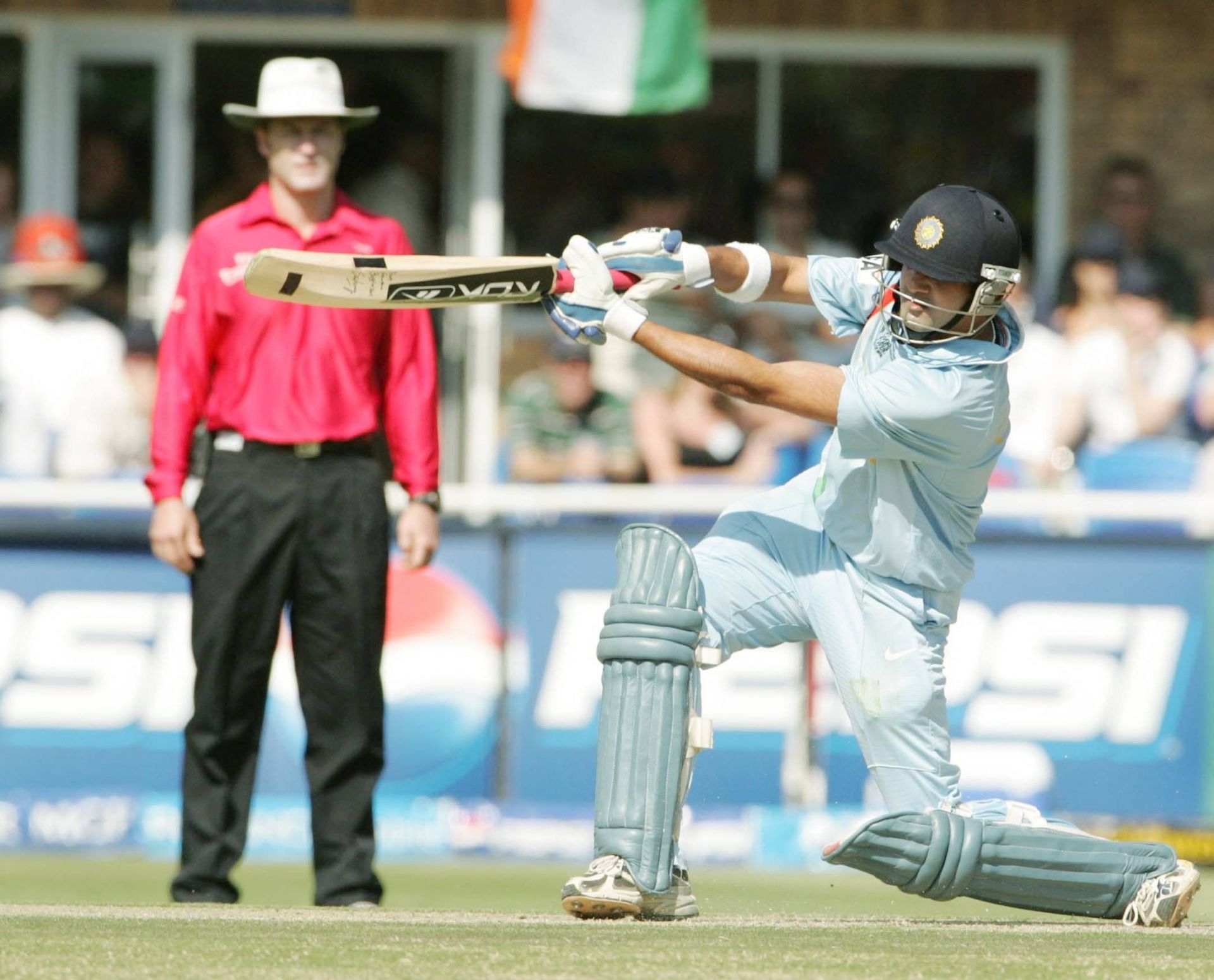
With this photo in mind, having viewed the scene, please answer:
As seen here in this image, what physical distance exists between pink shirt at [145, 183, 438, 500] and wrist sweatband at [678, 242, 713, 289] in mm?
1069

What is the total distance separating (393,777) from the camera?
7953 mm

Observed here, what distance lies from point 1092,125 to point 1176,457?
3.11m

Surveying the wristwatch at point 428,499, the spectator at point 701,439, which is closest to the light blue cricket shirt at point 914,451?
the wristwatch at point 428,499

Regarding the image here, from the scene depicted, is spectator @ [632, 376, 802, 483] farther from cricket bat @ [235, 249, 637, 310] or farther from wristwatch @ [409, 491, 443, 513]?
cricket bat @ [235, 249, 637, 310]

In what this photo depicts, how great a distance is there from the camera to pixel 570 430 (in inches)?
344

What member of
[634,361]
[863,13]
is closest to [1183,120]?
[863,13]

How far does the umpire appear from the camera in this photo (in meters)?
5.89

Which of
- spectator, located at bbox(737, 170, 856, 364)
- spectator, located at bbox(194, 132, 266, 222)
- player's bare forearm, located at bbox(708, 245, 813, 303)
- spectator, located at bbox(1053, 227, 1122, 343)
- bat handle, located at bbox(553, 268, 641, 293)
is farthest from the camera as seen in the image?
spectator, located at bbox(194, 132, 266, 222)

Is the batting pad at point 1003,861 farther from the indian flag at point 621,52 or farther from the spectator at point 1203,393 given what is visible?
the indian flag at point 621,52

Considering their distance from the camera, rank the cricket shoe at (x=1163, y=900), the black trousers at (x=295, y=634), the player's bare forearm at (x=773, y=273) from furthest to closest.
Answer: the black trousers at (x=295, y=634), the player's bare forearm at (x=773, y=273), the cricket shoe at (x=1163, y=900)

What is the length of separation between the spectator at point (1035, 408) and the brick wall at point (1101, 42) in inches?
87.9

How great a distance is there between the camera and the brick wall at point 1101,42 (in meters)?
11.0

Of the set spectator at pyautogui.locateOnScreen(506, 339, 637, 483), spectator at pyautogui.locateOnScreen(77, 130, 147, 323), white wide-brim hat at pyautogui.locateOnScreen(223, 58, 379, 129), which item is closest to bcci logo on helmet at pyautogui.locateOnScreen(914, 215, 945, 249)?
white wide-brim hat at pyautogui.locateOnScreen(223, 58, 379, 129)

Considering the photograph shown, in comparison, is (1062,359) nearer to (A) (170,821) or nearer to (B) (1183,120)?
(B) (1183,120)
